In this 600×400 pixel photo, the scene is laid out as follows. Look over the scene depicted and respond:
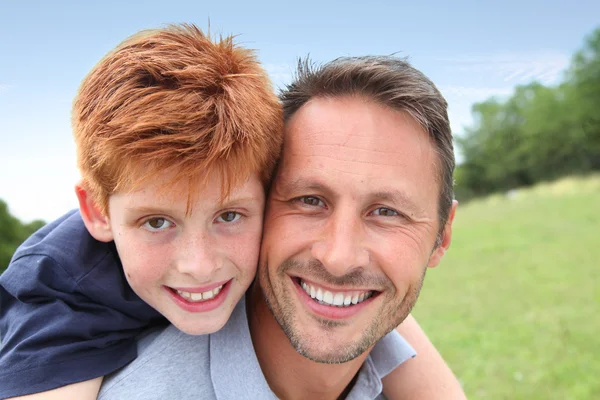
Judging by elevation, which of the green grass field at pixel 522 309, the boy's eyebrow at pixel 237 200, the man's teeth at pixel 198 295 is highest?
the boy's eyebrow at pixel 237 200

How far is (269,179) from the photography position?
2162 mm

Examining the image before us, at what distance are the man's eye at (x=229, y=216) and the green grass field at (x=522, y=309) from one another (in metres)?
5.45

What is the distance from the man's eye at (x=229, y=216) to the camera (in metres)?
1.98

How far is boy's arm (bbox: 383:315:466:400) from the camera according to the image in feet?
9.39

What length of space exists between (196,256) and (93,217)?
52 cm

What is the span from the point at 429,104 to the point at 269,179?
0.74m

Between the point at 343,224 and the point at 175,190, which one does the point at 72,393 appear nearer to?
the point at 175,190

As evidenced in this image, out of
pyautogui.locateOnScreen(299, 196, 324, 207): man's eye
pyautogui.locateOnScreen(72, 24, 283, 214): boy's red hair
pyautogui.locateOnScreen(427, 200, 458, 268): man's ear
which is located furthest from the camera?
pyautogui.locateOnScreen(427, 200, 458, 268): man's ear

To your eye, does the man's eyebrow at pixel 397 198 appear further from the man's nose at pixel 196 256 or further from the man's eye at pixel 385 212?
the man's nose at pixel 196 256

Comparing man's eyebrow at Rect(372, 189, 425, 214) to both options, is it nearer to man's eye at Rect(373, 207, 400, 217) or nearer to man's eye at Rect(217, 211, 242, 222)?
man's eye at Rect(373, 207, 400, 217)

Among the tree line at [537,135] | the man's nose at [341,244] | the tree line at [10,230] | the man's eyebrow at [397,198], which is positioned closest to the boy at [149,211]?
the man's nose at [341,244]

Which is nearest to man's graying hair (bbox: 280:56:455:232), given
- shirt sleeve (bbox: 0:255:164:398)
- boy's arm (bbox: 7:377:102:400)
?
shirt sleeve (bbox: 0:255:164:398)

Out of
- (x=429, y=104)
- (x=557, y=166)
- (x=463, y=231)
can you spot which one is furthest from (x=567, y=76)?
(x=429, y=104)

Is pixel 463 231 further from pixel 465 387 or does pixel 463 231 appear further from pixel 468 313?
pixel 465 387
